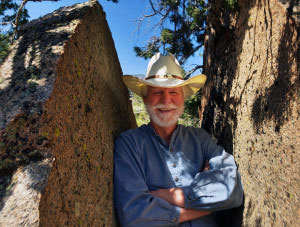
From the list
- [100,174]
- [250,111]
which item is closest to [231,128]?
[250,111]

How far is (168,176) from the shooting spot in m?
2.41

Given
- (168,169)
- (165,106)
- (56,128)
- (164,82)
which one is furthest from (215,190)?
(56,128)

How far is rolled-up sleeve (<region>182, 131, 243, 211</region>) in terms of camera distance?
217 centimetres

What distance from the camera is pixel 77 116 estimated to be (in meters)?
1.86

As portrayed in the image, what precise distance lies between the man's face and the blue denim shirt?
0.47 feet

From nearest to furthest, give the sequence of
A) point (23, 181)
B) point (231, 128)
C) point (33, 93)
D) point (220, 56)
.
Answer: point (23, 181), point (33, 93), point (231, 128), point (220, 56)

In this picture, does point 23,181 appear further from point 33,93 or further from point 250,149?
point 250,149

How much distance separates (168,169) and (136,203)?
1.78 feet

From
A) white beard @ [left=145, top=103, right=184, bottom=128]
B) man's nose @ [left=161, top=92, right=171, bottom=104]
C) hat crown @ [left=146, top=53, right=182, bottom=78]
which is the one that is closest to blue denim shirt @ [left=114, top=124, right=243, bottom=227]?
white beard @ [left=145, top=103, right=184, bottom=128]

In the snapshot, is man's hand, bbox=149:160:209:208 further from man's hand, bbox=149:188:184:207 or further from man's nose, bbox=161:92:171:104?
man's nose, bbox=161:92:171:104

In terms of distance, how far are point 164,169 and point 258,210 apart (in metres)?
0.90

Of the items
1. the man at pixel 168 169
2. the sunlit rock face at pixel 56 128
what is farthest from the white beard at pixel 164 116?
the sunlit rock face at pixel 56 128

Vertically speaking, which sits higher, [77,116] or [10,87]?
[10,87]

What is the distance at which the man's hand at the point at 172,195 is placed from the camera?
218 cm
